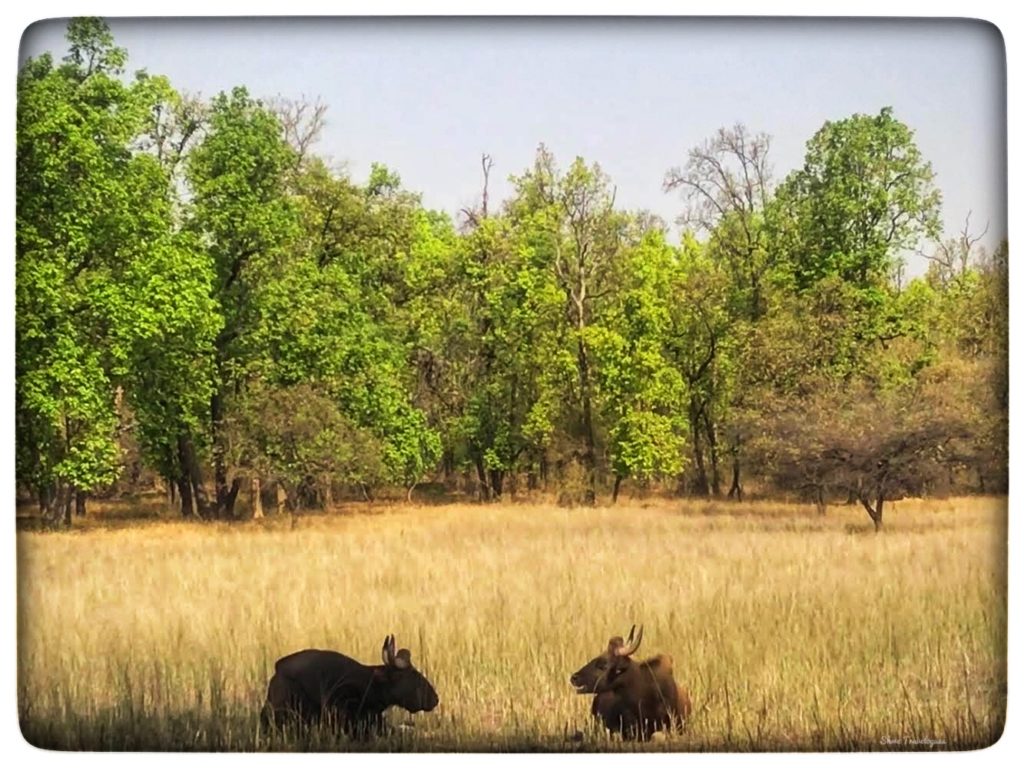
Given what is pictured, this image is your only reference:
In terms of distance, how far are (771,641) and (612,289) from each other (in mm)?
2273

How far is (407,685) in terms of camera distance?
7.77 metres

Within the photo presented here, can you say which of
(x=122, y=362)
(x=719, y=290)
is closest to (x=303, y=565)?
(x=122, y=362)

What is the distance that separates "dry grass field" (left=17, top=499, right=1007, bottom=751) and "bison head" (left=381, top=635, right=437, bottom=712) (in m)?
0.07

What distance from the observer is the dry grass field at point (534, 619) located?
7797 millimetres

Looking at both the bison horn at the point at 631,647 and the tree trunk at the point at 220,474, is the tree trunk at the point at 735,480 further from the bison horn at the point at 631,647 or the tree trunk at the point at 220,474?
the tree trunk at the point at 220,474

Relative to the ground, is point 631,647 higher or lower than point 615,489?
lower

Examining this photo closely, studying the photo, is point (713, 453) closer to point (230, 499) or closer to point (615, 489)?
point (615, 489)

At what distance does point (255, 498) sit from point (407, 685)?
4.78ft

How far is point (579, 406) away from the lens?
830cm

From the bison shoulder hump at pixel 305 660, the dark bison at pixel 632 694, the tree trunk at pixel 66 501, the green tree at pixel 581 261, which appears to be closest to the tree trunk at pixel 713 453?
the green tree at pixel 581 261

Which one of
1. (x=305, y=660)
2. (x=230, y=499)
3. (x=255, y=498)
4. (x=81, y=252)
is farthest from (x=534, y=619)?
(x=81, y=252)

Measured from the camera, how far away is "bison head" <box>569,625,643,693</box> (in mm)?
7738

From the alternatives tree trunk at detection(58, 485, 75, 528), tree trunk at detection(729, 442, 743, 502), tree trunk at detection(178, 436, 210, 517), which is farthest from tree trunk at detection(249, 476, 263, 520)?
tree trunk at detection(729, 442, 743, 502)

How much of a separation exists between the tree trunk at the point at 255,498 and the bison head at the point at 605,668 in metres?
2.09
